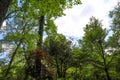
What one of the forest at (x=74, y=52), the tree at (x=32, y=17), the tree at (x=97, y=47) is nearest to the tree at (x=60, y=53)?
the forest at (x=74, y=52)

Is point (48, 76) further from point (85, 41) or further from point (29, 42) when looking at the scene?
point (85, 41)

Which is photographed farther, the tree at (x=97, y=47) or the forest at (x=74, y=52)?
the tree at (x=97, y=47)

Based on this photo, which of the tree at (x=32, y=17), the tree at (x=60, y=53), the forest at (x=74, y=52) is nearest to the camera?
the tree at (x=32, y=17)

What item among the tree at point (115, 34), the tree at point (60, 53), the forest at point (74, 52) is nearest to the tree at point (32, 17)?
the forest at point (74, 52)

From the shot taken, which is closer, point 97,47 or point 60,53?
point 97,47

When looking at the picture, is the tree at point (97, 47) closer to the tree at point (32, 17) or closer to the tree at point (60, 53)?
the tree at point (60, 53)

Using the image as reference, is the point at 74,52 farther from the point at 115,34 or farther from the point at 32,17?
the point at 32,17

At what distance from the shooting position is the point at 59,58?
37375 millimetres

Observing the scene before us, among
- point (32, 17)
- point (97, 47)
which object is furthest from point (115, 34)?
point (32, 17)

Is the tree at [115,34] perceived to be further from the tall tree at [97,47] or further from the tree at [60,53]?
the tree at [60,53]

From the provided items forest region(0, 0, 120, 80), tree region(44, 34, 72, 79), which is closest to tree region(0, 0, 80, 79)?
forest region(0, 0, 120, 80)

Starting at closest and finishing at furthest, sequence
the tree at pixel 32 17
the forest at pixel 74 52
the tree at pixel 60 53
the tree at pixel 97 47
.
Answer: the tree at pixel 32 17 → the forest at pixel 74 52 → the tree at pixel 97 47 → the tree at pixel 60 53

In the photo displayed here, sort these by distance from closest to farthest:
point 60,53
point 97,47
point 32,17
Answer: point 32,17, point 97,47, point 60,53

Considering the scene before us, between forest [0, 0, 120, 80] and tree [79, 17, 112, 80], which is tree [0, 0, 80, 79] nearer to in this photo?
forest [0, 0, 120, 80]
